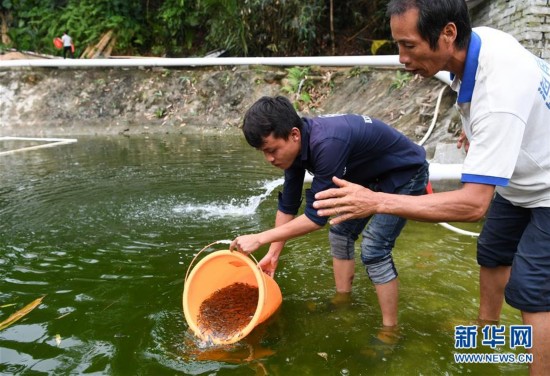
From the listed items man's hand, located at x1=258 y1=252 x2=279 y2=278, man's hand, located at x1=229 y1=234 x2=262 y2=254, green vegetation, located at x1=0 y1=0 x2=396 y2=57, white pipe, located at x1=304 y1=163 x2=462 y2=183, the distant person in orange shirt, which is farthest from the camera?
the distant person in orange shirt

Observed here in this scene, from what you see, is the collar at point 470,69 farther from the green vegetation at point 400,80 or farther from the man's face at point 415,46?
the green vegetation at point 400,80

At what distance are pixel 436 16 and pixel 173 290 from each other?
257 centimetres

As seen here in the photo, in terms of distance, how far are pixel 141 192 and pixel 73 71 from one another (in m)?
9.58

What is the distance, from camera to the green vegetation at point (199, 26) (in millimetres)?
12781

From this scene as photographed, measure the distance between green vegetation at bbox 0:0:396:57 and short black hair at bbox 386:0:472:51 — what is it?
417 inches

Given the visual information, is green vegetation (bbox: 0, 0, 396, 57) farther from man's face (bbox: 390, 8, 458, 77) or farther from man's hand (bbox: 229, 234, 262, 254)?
man's face (bbox: 390, 8, 458, 77)

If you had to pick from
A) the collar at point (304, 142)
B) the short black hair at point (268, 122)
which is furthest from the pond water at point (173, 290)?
the short black hair at point (268, 122)

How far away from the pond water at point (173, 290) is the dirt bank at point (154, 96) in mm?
5009

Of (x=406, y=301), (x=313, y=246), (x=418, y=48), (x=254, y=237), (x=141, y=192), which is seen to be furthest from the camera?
(x=141, y=192)

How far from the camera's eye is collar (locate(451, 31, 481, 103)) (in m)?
1.92

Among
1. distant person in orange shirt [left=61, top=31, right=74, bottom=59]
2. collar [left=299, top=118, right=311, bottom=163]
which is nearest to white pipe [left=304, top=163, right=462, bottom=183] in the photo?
collar [left=299, top=118, right=311, bottom=163]

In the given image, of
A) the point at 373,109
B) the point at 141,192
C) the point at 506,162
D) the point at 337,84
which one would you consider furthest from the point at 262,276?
the point at 337,84

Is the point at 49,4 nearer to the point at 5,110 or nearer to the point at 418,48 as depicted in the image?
the point at 5,110

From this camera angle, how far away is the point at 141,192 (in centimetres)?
625
